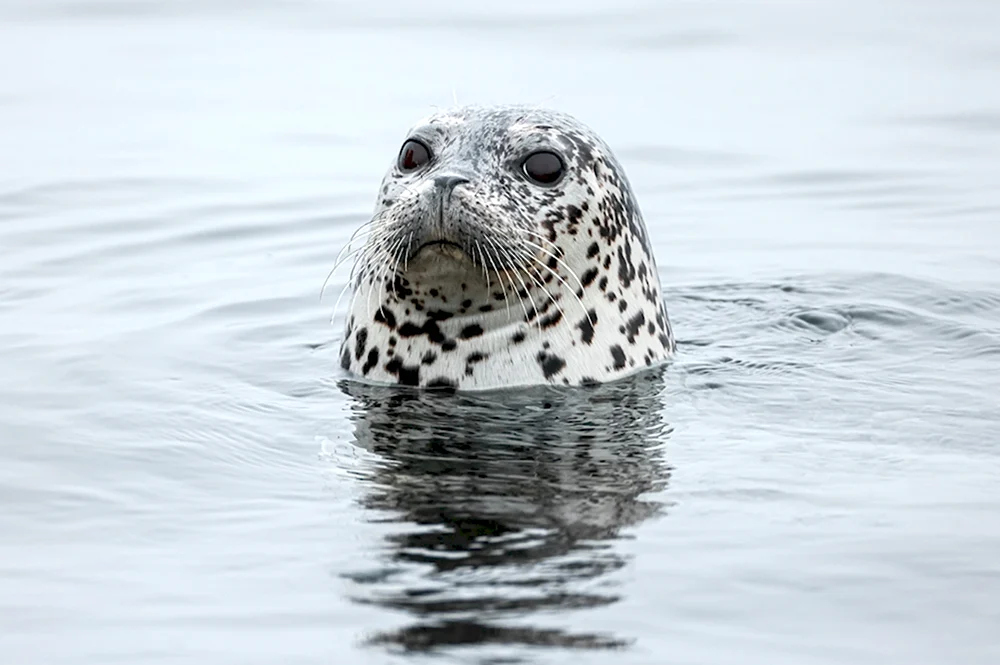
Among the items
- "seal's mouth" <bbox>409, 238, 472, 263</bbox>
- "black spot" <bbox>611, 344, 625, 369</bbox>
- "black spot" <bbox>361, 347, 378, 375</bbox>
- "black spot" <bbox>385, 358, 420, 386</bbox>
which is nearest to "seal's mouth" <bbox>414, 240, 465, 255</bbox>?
"seal's mouth" <bbox>409, 238, 472, 263</bbox>

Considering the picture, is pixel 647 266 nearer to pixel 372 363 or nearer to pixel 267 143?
pixel 372 363

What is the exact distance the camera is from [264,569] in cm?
585

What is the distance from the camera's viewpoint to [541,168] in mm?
8266

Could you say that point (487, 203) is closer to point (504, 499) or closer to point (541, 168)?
point (541, 168)

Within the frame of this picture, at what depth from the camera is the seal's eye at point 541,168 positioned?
826 centimetres

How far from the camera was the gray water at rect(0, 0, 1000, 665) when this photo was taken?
5.47 m

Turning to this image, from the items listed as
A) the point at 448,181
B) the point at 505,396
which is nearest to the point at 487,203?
the point at 448,181

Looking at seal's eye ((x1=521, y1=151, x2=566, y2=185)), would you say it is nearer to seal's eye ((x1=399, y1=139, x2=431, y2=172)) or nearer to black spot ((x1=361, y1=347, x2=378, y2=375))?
seal's eye ((x1=399, y1=139, x2=431, y2=172))

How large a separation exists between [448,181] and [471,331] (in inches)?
31.0

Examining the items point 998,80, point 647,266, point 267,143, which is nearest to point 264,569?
point 647,266

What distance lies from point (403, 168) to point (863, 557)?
3147 mm

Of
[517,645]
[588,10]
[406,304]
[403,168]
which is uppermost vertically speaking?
[588,10]

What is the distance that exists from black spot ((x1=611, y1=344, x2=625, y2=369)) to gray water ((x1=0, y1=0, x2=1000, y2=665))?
180 millimetres

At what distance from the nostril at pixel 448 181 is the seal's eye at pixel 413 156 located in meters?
0.53
